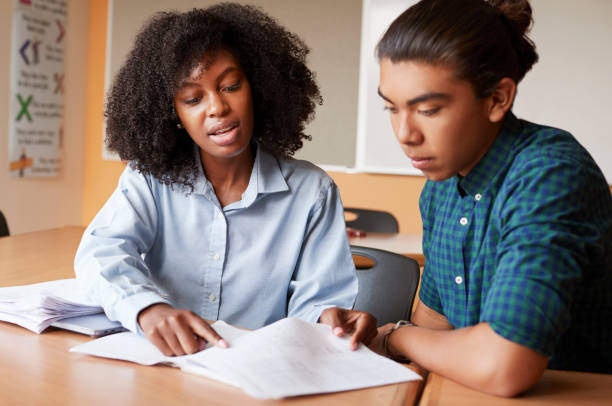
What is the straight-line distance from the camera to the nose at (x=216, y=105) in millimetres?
1327

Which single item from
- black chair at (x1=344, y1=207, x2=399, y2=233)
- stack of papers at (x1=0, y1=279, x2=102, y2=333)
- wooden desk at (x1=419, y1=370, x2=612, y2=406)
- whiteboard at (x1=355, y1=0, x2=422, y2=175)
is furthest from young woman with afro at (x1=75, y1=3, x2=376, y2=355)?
whiteboard at (x1=355, y1=0, x2=422, y2=175)

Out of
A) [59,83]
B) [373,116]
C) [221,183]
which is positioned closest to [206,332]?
[221,183]

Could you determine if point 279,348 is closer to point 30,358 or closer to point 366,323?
point 366,323

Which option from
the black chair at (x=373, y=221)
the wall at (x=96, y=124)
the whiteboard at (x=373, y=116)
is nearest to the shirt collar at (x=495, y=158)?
the black chair at (x=373, y=221)

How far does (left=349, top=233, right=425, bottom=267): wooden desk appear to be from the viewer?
2324mm

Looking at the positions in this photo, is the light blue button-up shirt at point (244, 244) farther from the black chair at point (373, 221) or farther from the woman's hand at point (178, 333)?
the black chair at point (373, 221)

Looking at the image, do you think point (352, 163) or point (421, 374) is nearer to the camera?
point (421, 374)

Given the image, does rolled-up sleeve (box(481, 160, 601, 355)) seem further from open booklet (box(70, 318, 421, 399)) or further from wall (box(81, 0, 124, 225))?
wall (box(81, 0, 124, 225))

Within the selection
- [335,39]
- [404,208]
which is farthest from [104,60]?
[404,208]

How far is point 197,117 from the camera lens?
1359 millimetres

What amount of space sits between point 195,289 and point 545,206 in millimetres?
823

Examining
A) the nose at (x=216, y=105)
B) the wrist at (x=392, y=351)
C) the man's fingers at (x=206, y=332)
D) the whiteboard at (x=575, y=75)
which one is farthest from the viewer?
the whiteboard at (x=575, y=75)

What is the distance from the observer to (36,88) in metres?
4.31

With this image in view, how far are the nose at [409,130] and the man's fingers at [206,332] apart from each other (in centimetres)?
44
